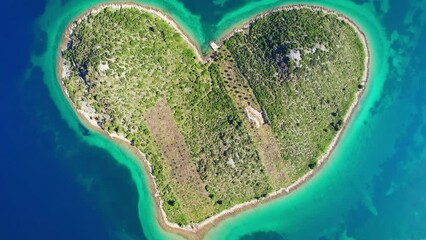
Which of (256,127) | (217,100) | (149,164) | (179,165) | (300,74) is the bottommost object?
(179,165)

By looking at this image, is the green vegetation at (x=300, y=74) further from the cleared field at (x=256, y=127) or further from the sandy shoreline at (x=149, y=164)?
the sandy shoreline at (x=149, y=164)

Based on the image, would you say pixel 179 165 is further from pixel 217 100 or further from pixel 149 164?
pixel 217 100

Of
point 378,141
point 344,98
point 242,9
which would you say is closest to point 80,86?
point 242,9

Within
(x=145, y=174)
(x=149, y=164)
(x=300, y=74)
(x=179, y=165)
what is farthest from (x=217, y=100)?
(x=145, y=174)

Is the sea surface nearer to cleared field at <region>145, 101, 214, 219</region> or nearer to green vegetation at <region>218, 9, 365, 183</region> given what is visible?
green vegetation at <region>218, 9, 365, 183</region>

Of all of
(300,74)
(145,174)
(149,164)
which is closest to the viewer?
(300,74)

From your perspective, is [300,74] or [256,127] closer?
[300,74]

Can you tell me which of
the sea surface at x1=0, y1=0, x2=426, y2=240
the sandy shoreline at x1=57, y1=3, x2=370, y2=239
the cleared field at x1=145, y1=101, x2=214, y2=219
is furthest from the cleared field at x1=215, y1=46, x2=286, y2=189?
the cleared field at x1=145, y1=101, x2=214, y2=219
